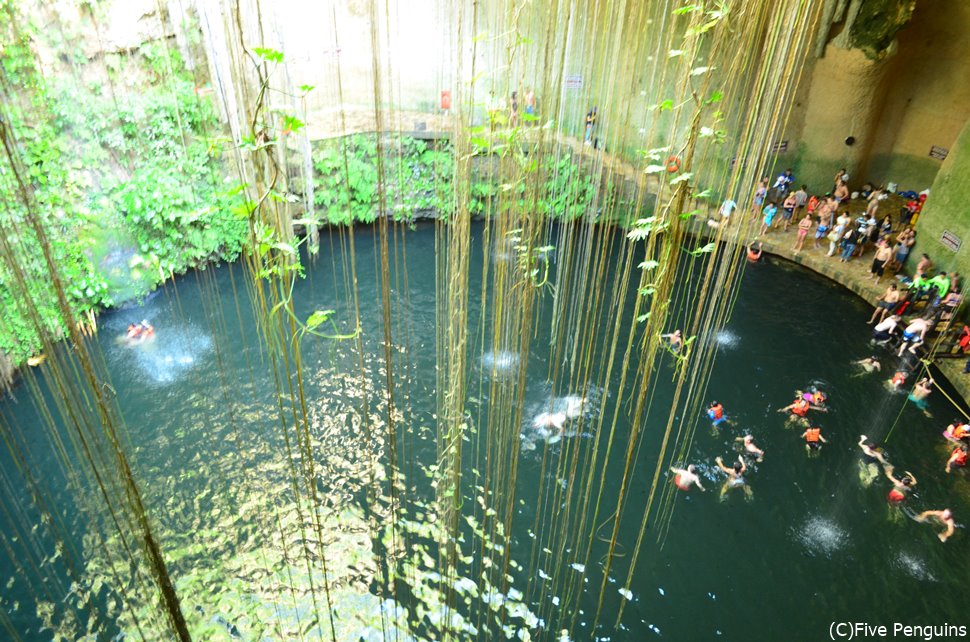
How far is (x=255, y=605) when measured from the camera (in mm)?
5441

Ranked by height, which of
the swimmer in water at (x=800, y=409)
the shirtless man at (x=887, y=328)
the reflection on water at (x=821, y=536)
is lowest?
the reflection on water at (x=821, y=536)

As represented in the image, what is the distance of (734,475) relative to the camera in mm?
6859

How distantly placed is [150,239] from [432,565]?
6.55 meters

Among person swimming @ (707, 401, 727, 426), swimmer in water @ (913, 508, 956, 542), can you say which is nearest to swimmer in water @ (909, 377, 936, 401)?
swimmer in water @ (913, 508, 956, 542)

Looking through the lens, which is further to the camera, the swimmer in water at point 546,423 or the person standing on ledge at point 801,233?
the person standing on ledge at point 801,233

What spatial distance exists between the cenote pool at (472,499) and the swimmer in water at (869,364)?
0.17m

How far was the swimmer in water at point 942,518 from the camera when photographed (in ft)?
20.5

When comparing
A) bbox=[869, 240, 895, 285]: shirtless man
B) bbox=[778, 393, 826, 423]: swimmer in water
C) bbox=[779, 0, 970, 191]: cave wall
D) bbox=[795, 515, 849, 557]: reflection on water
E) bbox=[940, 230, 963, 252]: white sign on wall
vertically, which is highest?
bbox=[779, 0, 970, 191]: cave wall

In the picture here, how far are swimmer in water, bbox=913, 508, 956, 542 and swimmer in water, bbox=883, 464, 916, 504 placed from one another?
23 cm

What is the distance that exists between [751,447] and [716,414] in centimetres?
54

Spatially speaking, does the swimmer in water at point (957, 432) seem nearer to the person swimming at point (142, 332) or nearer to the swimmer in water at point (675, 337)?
the swimmer in water at point (675, 337)

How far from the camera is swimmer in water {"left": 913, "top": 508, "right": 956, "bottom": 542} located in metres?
6.26

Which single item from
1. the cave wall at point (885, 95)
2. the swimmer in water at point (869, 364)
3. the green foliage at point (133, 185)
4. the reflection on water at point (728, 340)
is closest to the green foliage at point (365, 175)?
the green foliage at point (133, 185)

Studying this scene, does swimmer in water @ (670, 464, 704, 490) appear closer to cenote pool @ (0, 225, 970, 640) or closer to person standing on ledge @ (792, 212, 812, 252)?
cenote pool @ (0, 225, 970, 640)
